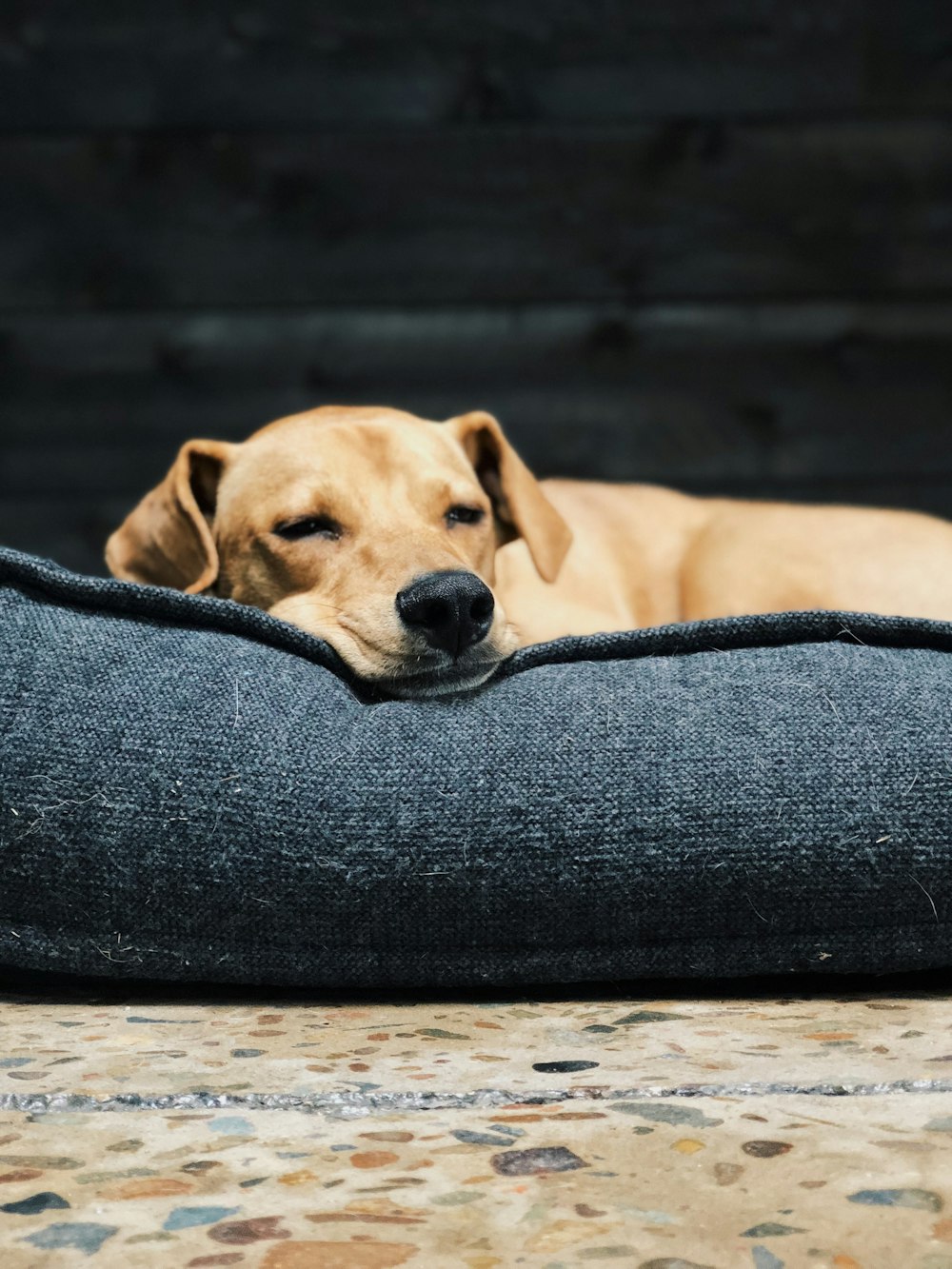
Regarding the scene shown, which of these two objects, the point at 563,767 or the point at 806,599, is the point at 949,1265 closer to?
the point at 563,767

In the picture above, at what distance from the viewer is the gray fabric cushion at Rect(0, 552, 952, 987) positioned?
1.52m

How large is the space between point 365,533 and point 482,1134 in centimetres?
125

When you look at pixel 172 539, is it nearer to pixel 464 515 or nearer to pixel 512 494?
pixel 464 515

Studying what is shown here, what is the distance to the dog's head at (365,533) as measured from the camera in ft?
6.05

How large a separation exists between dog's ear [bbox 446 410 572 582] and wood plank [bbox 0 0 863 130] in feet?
5.21

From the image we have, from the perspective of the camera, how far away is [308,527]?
2.26 metres

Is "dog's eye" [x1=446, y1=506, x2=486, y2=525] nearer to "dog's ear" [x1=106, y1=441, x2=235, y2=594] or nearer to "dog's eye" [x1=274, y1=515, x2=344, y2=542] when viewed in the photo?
"dog's eye" [x1=274, y1=515, x2=344, y2=542]

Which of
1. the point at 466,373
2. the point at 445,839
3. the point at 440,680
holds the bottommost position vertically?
the point at 445,839

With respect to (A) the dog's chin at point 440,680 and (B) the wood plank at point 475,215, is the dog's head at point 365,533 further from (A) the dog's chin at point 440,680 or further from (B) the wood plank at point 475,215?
(B) the wood plank at point 475,215

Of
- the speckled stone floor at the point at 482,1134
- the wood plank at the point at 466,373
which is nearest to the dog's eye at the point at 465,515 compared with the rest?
the speckled stone floor at the point at 482,1134

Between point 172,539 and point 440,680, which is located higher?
point 172,539

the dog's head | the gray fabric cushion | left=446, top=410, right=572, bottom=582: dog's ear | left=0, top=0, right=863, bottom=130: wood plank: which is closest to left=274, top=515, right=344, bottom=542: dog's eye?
the dog's head

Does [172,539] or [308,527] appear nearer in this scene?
[308,527]

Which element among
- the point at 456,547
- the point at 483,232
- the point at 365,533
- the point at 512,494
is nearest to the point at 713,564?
the point at 512,494
